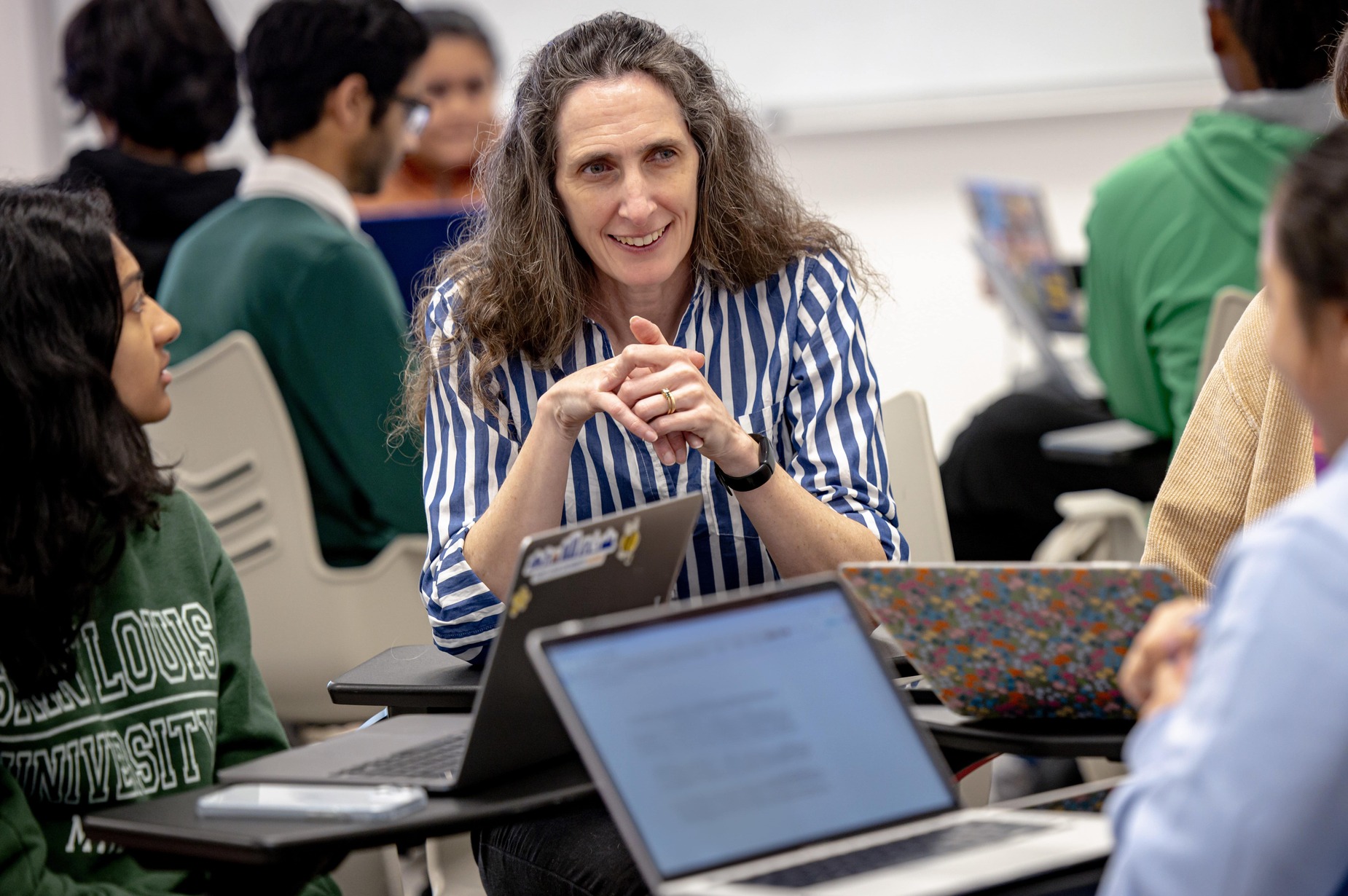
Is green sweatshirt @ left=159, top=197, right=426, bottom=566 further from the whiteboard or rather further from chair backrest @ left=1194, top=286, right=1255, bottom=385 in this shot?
the whiteboard

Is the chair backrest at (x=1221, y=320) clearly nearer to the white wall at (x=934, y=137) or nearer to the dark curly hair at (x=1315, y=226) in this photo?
the dark curly hair at (x=1315, y=226)

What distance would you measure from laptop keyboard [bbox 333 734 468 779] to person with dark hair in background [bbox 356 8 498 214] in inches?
108

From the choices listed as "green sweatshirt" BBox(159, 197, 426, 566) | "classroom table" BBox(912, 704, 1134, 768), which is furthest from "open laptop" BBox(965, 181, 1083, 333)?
"classroom table" BBox(912, 704, 1134, 768)

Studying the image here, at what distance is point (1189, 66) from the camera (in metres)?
4.51

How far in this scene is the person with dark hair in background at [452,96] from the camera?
380 centimetres

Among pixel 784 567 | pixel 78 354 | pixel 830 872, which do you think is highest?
pixel 78 354

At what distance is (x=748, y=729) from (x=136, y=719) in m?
0.69

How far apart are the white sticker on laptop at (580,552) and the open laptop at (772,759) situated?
0.18m

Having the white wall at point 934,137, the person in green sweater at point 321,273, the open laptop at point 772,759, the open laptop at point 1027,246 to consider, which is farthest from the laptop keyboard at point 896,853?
the white wall at point 934,137

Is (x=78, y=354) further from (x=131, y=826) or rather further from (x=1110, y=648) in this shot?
(x=1110, y=648)

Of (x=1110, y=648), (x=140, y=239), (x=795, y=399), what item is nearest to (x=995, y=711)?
(x=1110, y=648)

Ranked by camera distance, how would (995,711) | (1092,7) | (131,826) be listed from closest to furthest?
(131,826) → (995,711) → (1092,7)

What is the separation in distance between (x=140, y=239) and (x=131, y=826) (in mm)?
2153

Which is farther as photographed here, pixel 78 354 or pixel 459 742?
pixel 78 354
